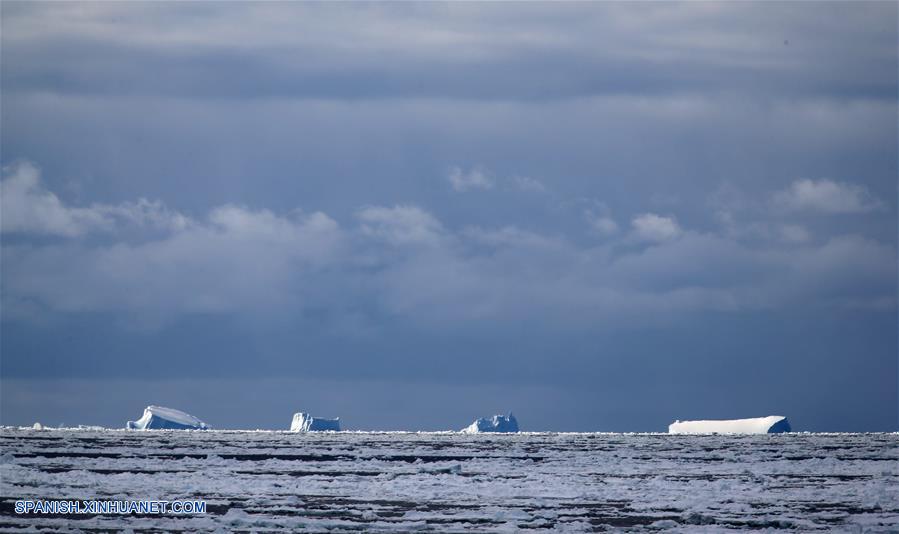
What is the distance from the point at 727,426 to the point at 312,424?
162ft

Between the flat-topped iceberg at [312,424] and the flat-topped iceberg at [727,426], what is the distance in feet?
128

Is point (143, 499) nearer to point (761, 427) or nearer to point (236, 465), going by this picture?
point (236, 465)

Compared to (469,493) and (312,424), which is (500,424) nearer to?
(312,424)

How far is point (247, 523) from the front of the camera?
21125mm

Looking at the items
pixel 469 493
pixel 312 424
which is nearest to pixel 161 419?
pixel 312 424

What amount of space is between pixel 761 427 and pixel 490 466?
88085mm

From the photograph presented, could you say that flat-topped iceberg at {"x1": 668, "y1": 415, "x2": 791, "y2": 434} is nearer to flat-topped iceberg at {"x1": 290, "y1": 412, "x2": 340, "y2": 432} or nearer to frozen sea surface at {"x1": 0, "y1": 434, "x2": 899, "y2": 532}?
flat-topped iceberg at {"x1": 290, "y1": 412, "x2": 340, "y2": 432}

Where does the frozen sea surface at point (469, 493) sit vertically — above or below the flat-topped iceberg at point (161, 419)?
below

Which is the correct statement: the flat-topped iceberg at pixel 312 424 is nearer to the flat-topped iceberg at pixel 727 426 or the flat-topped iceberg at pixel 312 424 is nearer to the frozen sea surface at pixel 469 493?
the flat-topped iceberg at pixel 727 426

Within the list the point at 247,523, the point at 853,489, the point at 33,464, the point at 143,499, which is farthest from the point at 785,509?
the point at 33,464

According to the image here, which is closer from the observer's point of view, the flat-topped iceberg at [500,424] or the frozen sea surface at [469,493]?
the frozen sea surface at [469,493]

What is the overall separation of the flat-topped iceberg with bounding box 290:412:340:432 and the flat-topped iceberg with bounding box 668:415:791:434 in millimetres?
39129

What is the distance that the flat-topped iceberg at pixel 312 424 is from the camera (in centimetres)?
13375

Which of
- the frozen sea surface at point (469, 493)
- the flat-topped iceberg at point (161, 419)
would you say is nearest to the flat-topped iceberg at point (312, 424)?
the flat-topped iceberg at point (161, 419)
